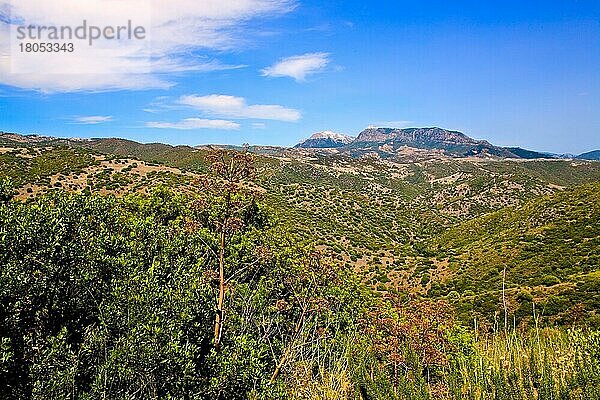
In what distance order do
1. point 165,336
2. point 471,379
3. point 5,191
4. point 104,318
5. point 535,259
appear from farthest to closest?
1. point 535,259
2. point 471,379
3. point 5,191
4. point 104,318
5. point 165,336

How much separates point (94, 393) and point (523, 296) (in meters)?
29.0

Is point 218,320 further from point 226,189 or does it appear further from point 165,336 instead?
point 226,189

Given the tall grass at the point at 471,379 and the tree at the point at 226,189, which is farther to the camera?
the tall grass at the point at 471,379

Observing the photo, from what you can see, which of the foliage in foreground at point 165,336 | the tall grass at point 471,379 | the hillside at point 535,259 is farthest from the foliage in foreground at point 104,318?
the hillside at point 535,259

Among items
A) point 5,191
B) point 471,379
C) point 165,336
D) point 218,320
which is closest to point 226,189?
point 218,320

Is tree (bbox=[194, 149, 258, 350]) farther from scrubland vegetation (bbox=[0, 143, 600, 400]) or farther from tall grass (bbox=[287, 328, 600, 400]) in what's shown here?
tall grass (bbox=[287, 328, 600, 400])

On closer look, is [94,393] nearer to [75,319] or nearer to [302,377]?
[75,319]

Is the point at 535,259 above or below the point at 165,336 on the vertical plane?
below

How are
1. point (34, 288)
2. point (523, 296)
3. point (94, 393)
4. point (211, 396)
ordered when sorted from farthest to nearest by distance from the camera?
point (523, 296)
point (211, 396)
point (34, 288)
point (94, 393)

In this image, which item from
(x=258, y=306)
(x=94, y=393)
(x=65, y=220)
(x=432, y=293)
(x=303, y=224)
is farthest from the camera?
(x=303, y=224)

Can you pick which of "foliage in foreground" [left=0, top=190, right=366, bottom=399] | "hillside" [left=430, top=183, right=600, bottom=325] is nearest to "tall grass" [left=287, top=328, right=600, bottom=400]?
"foliage in foreground" [left=0, top=190, right=366, bottom=399]

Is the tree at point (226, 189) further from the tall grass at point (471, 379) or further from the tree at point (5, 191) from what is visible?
the tree at point (5, 191)

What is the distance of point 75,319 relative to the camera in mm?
11078

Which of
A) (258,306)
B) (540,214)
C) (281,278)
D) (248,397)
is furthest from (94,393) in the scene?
(540,214)
